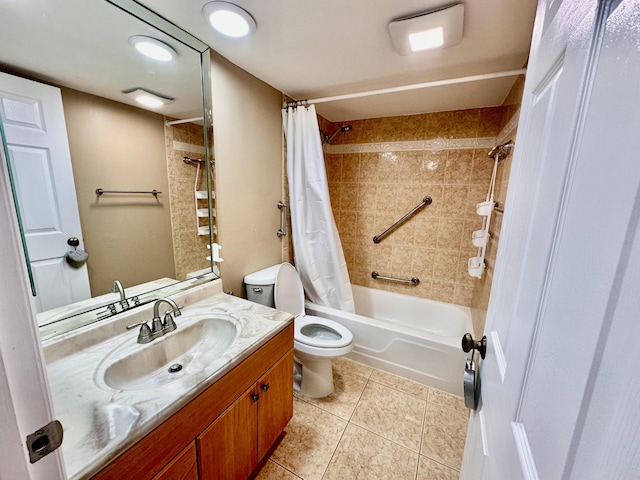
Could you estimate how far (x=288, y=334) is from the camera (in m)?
1.31

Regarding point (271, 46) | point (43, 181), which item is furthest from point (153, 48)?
point (43, 181)

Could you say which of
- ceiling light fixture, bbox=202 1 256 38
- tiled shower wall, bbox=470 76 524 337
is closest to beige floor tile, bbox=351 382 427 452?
tiled shower wall, bbox=470 76 524 337

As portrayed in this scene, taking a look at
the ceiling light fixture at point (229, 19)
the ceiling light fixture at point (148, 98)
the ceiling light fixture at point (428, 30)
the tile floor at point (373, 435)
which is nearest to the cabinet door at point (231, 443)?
the tile floor at point (373, 435)

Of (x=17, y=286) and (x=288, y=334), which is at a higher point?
(x=17, y=286)

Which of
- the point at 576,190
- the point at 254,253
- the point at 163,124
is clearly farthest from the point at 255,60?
the point at 576,190

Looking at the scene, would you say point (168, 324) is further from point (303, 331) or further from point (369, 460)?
point (369, 460)

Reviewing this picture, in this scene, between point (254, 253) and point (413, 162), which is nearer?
point (254, 253)

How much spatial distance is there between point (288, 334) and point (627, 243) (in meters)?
1.26

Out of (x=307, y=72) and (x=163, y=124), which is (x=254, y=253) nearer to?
(x=163, y=124)

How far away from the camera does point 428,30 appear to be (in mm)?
1190

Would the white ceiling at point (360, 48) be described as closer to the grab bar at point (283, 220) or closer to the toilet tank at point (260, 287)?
the grab bar at point (283, 220)

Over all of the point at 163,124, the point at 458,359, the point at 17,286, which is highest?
the point at 163,124

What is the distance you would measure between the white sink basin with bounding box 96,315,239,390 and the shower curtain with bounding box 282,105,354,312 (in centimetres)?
→ 107

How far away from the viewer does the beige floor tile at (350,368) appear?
2037mm
